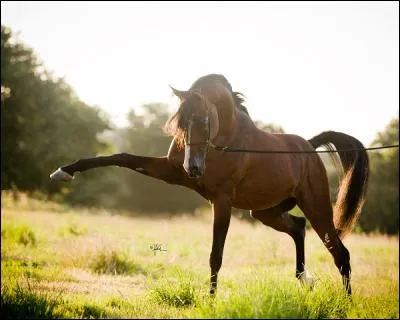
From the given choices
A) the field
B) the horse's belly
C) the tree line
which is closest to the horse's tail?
the field

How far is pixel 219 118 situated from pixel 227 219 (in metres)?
1.25

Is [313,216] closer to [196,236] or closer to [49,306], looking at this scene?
[49,306]

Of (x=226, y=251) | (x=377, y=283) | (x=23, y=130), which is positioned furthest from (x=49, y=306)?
(x=23, y=130)

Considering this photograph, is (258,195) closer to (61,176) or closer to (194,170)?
(194,170)

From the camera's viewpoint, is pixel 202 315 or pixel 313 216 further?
pixel 313 216

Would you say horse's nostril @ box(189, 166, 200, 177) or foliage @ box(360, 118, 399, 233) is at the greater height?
horse's nostril @ box(189, 166, 200, 177)

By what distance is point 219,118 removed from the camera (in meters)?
5.28

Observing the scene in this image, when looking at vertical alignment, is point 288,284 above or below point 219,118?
below

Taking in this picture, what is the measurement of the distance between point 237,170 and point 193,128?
921 mm

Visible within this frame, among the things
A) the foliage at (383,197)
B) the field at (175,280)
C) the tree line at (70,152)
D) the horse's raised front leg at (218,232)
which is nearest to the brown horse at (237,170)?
the horse's raised front leg at (218,232)

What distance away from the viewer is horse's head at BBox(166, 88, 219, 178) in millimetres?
4500

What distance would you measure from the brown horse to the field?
2.00ft

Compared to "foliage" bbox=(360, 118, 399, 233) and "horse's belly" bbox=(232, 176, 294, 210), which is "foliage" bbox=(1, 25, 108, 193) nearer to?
"foliage" bbox=(360, 118, 399, 233)

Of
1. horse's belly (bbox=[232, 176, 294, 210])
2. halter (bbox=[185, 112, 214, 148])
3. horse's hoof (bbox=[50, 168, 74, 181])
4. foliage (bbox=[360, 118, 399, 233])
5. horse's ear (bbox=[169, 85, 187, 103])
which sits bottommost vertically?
foliage (bbox=[360, 118, 399, 233])
